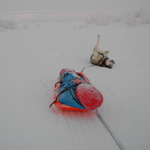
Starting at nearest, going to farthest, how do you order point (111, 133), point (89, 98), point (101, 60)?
point (89, 98) → point (111, 133) → point (101, 60)

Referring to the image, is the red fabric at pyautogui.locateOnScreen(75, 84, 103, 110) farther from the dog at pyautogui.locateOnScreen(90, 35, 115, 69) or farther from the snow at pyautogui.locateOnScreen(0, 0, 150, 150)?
the dog at pyautogui.locateOnScreen(90, 35, 115, 69)

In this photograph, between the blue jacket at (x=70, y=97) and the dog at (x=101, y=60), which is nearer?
the blue jacket at (x=70, y=97)

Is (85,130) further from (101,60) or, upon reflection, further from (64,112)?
(101,60)

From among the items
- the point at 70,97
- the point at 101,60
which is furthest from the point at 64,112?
the point at 101,60

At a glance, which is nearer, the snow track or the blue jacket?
the snow track

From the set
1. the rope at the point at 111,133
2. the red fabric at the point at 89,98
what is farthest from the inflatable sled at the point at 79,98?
the rope at the point at 111,133

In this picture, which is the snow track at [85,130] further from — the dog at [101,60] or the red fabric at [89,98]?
the dog at [101,60]

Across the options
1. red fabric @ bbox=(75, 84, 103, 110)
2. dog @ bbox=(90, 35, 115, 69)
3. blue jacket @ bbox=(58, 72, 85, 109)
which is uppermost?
red fabric @ bbox=(75, 84, 103, 110)

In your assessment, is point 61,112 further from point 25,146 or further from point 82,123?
point 25,146

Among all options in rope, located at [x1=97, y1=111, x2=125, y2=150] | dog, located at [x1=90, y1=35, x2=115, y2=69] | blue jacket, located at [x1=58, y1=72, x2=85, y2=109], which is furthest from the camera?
dog, located at [x1=90, y1=35, x2=115, y2=69]

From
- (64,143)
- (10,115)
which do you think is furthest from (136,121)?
(10,115)

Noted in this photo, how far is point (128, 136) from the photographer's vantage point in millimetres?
1501

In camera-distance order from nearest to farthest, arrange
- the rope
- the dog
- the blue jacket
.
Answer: the rope
the blue jacket
the dog

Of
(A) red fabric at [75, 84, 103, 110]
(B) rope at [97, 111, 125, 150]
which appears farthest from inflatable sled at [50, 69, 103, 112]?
(B) rope at [97, 111, 125, 150]
